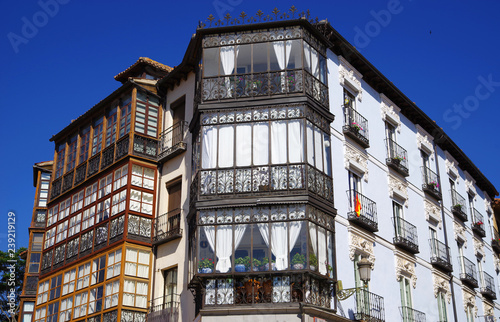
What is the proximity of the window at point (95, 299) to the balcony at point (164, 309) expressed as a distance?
1.84 m

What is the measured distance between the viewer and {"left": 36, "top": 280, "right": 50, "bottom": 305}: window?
25.6m

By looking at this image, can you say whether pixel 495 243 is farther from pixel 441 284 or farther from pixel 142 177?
pixel 142 177

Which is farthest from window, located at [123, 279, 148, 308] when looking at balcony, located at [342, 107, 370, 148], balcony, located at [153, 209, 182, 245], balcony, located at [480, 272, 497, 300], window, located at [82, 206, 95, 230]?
balcony, located at [480, 272, 497, 300]

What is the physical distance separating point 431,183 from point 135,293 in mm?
13863

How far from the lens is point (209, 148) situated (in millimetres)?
20188

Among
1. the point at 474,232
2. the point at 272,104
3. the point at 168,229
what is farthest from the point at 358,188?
the point at 474,232

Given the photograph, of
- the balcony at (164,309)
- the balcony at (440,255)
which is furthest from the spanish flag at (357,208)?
the balcony at (164,309)

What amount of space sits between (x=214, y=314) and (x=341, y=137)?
8.13 m

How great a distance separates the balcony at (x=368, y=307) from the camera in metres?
20.4

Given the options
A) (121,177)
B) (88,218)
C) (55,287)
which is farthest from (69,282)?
(121,177)

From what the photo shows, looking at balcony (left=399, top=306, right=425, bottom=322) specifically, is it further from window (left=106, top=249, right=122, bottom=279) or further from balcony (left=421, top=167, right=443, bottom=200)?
window (left=106, top=249, right=122, bottom=279)

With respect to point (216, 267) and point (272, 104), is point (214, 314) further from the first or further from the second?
point (272, 104)

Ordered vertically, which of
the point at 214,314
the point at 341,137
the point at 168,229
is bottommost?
the point at 214,314

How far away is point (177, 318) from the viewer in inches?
822
